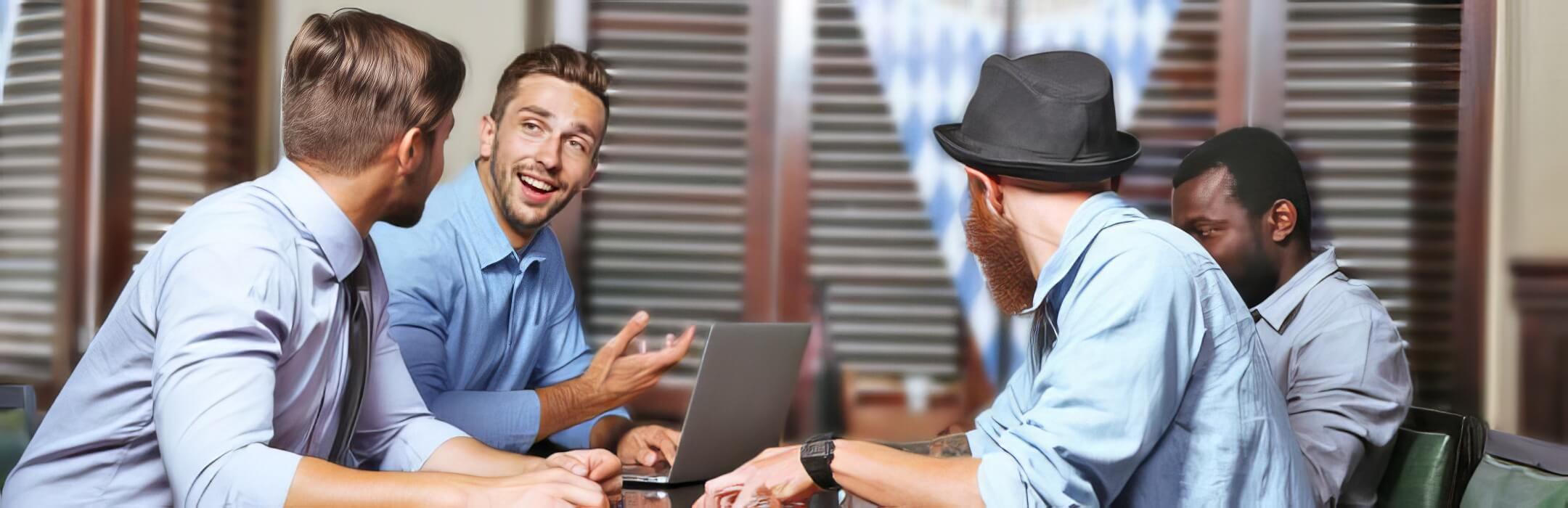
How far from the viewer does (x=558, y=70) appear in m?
2.39

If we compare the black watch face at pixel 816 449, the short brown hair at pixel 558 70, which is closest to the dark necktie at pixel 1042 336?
the black watch face at pixel 816 449

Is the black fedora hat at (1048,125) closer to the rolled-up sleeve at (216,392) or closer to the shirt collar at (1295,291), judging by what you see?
the rolled-up sleeve at (216,392)

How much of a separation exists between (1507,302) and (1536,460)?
161cm

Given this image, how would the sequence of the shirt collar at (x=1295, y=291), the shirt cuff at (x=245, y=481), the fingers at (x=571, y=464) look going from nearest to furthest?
the shirt cuff at (x=245, y=481) < the fingers at (x=571, y=464) < the shirt collar at (x=1295, y=291)

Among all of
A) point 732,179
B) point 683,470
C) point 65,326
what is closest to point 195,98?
point 65,326

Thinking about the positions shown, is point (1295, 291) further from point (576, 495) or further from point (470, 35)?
point (470, 35)

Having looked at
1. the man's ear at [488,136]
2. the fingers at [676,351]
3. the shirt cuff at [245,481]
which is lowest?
the fingers at [676,351]

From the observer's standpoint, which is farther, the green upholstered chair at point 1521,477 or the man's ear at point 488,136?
the man's ear at point 488,136

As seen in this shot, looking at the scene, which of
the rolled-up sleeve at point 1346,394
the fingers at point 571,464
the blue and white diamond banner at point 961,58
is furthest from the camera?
the blue and white diamond banner at point 961,58

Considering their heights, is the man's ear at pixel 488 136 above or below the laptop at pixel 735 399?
above

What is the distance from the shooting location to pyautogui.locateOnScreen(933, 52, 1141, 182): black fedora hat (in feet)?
4.44

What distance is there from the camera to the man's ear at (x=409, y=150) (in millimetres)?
1422

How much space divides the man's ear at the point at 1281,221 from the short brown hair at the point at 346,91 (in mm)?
1539

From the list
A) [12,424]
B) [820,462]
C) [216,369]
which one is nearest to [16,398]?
[12,424]
